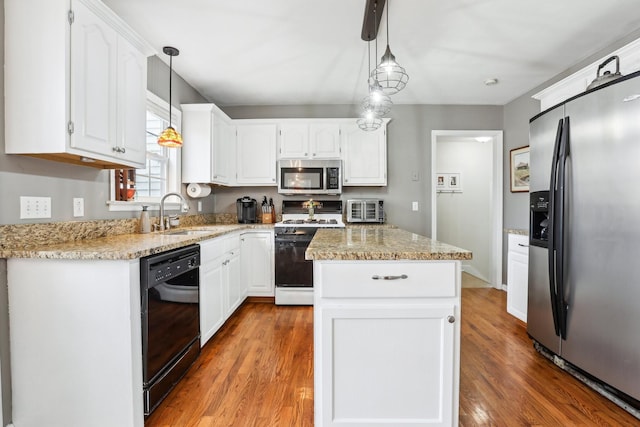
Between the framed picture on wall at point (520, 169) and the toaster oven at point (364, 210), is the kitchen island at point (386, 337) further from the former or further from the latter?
the framed picture on wall at point (520, 169)

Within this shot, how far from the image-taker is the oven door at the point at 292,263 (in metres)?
3.31

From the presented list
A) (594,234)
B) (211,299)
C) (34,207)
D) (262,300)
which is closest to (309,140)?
(262,300)

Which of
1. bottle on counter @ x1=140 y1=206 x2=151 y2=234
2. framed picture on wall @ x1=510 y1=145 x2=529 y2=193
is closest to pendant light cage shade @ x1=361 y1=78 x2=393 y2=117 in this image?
bottle on counter @ x1=140 y1=206 x2=151 y2=234

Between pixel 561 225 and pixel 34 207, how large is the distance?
303cm

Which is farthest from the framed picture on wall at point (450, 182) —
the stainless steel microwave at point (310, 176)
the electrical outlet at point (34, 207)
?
the electrical outlet at point (34, 207)

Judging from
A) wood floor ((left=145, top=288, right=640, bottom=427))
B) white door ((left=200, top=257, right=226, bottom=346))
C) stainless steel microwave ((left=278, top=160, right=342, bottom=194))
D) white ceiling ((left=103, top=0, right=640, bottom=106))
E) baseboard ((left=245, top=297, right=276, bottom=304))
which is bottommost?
wood floor ((left=145, top=288, right=640, bottom=427))

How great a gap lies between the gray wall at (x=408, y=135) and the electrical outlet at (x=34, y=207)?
2755 millimetres

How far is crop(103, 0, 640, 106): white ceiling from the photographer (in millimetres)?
2059

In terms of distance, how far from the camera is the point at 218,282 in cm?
250

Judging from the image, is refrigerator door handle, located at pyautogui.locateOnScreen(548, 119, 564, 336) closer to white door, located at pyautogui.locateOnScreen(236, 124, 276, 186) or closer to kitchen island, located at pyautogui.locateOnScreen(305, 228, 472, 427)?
kitchen island, located at pyautogui.locateOnScreen(305, 228, 472, 427)

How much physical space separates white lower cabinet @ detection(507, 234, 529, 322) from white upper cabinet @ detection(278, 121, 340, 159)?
2.10 meters

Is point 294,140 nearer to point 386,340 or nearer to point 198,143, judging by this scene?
point 198,143

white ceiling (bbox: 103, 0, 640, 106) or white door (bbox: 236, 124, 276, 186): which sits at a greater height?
white ceiling (bbox: 103, 0, 640, 106)

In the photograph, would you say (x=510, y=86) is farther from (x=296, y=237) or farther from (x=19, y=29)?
(x=19, y=29)
